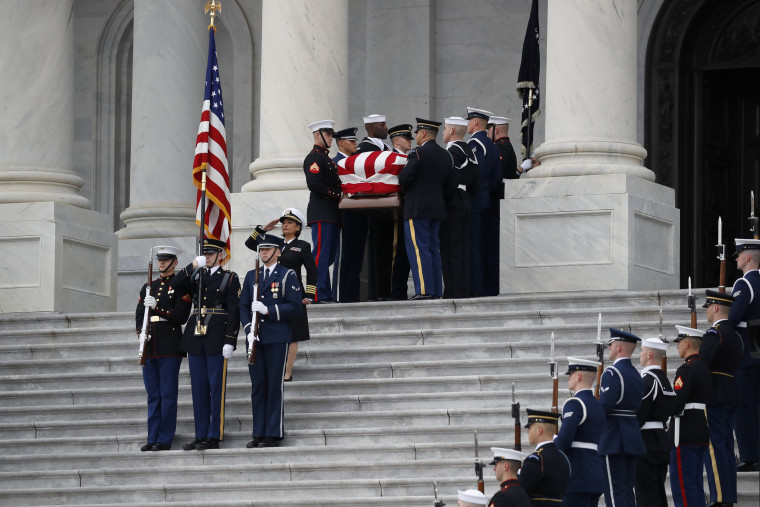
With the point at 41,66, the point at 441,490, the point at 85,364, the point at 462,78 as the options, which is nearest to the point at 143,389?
the point at 85,364

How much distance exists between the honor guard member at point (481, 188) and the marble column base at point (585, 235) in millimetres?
326

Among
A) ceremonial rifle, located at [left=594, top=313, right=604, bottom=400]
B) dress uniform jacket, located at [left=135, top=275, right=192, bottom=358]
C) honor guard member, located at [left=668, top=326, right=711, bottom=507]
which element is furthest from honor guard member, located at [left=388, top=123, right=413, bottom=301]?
honor guard member, located at [left=668, top=326, right=711, bottom=507]

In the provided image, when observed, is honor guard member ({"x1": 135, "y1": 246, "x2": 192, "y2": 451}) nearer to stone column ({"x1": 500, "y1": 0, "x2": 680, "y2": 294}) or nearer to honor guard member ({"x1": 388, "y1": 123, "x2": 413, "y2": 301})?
honor guard member ({"x1": 388, "y1": 123, "x2": 413, "y2": 301})

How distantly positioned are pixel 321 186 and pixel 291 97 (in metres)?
2.15

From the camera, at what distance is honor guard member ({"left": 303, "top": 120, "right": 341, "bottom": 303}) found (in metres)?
20.1

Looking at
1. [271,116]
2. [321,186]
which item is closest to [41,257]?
[271,116]

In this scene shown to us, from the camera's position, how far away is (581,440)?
1388 cm

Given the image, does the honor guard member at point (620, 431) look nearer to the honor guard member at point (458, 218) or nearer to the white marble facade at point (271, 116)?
the white marble facade at point (271, 116)

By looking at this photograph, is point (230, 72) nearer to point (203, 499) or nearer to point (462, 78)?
point (462, 78)

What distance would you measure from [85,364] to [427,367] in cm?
384

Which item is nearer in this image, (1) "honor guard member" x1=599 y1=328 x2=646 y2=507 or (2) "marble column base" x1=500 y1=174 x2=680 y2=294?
(1) "honor guard member" x1=599 y1=328 x2=646 y2=507

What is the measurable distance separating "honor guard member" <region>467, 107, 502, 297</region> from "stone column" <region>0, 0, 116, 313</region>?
496 cm

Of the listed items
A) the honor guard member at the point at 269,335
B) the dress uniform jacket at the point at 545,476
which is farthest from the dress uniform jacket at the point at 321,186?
the dress uniform jacket at the point at 545,476

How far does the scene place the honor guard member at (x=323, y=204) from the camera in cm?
2008
